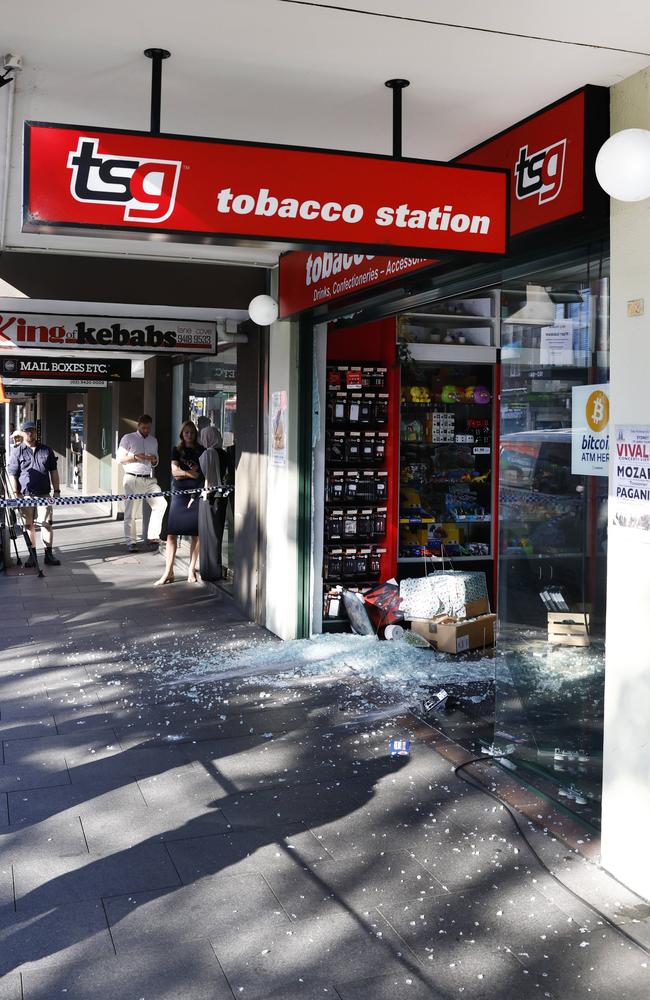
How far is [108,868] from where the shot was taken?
3680mm

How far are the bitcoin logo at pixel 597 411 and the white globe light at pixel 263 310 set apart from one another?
12.7ft

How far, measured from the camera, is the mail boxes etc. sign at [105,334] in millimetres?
8969

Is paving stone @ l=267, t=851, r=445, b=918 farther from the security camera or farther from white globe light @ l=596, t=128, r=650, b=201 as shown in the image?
the security camera

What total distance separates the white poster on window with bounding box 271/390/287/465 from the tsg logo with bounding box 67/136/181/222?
429cm

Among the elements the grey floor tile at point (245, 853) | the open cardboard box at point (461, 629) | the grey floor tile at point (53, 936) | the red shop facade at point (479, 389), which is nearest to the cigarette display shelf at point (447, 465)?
the red shop facade at point (479, 389)

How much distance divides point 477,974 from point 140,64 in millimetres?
3606

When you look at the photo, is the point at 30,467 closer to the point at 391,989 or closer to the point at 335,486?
the point at 335,486

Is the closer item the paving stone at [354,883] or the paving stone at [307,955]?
the paving stone at [307,955]

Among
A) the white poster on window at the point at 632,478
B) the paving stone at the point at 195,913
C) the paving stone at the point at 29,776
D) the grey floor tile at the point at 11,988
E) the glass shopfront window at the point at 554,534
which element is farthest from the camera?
the paving stone at the point at 29,776

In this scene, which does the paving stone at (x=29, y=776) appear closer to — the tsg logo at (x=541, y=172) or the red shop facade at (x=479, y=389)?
the red shop facade at (x=479, y=389)

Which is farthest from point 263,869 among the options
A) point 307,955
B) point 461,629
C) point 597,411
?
point 461,629

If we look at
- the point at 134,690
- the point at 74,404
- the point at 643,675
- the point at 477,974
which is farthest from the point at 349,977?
the point at 74,404

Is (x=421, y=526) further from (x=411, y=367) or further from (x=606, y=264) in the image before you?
(x=606, y=264)

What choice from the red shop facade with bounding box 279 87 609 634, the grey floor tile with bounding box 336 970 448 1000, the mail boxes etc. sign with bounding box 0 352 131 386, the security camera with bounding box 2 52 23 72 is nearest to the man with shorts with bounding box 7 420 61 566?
the mail boxes etc. sign with bounding box 0 352 131 386
